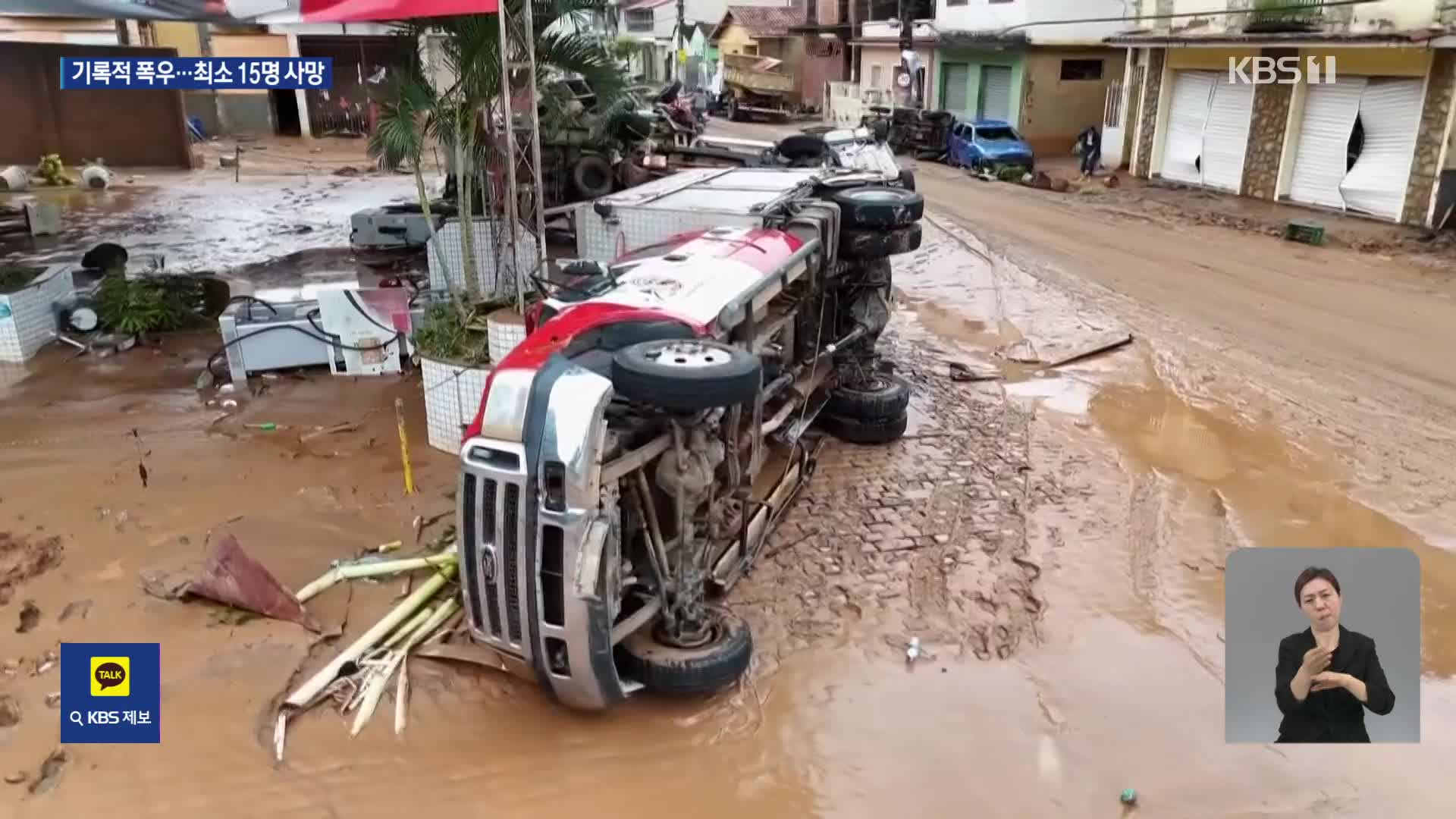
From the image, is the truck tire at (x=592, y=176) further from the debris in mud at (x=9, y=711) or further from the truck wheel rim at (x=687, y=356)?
the debris in mud at (x=9, y=711)

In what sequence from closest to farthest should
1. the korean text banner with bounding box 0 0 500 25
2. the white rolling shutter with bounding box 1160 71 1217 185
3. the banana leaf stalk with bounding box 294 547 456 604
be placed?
the banana leaf stalk with bounding box 294 547 456 604 → the korean text banner with bounding box 0 0 500 25 → the white rolling shutter with bounding box 1160 71 1217 185

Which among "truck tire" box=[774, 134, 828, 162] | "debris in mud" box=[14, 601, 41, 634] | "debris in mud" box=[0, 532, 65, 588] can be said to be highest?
"truck tire" box=[774, 134, 828, 162]

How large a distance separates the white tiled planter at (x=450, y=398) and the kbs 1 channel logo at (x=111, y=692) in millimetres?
2529

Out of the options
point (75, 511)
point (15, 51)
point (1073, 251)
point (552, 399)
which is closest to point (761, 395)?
point (552, 399)

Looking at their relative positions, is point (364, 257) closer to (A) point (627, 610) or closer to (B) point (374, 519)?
(B) point (374, 519)

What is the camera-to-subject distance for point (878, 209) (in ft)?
23.5

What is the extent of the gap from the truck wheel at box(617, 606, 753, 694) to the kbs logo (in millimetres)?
2268

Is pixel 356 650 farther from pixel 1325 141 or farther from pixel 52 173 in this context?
pixel 52 173

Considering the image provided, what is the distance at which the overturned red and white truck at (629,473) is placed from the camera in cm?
393

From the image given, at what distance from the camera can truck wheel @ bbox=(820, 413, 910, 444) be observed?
7.59 metres

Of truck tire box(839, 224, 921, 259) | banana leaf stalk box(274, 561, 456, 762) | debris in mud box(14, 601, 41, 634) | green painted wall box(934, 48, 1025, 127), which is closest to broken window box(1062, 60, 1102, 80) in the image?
green painted wall box(934, 48, 1025, 127)

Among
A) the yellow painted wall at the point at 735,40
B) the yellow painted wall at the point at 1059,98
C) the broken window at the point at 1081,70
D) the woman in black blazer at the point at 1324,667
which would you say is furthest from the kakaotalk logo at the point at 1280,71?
the yellow painted wall at the point at 735,40

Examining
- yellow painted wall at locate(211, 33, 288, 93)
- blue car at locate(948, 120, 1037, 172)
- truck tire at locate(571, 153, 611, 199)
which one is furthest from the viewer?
yellow painted wall at locate(211, 33, 288, 93)

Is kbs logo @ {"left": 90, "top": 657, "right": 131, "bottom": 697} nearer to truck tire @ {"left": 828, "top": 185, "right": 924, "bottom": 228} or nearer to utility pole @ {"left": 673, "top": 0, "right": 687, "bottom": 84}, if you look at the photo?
truck tire @ {"left": 828, "top": 185, "right": 924, "bottom": 228}
